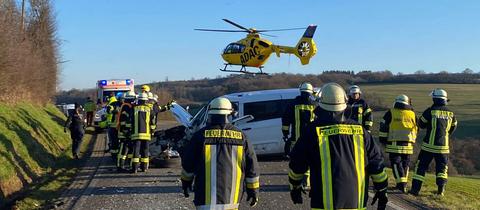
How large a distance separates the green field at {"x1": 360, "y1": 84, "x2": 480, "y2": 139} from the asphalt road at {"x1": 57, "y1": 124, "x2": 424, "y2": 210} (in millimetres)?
30122

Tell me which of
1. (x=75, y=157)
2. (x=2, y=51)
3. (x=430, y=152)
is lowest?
(x=75, y=157)

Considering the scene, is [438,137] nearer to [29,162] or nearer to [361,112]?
[361,112]

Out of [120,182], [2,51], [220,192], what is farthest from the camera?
[2,51]

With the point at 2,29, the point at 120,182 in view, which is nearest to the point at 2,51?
the point at 2,29

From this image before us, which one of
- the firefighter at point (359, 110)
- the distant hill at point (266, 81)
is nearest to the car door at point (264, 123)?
the firefighter at point (359, 110)

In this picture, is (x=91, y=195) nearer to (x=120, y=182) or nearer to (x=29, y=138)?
(x=120, y=182)

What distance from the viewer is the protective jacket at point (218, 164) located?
5172 millimetres

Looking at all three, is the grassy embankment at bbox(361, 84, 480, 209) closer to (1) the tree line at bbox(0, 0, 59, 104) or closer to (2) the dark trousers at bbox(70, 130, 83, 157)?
(2) the dark trousers at bbox(70, 130, 83, 157)

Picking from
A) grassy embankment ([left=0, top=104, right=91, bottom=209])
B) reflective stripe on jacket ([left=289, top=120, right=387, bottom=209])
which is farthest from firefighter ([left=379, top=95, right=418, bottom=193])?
grassy embankment ([left=0, top=104, right=91, bottom=209])

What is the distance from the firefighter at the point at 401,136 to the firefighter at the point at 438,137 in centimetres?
29

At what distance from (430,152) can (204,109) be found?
6.50 m

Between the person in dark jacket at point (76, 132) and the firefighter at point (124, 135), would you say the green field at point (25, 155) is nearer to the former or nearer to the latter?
the person in dark jacket at point (76, 132)

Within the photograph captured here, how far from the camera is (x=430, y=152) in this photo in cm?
957

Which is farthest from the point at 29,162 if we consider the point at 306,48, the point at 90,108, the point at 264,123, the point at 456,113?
the point at 456,113
